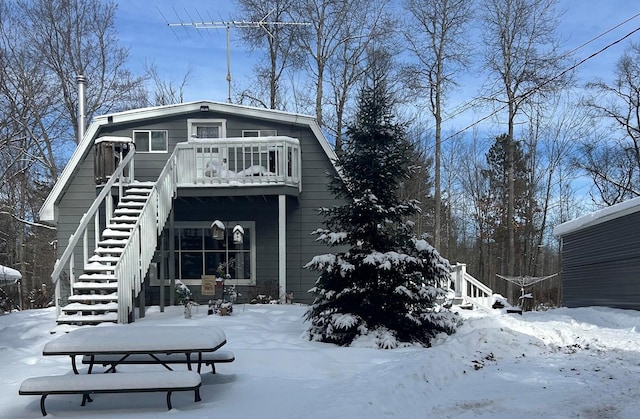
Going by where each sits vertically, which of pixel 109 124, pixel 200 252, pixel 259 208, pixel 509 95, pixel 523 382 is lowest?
pixel 523 382

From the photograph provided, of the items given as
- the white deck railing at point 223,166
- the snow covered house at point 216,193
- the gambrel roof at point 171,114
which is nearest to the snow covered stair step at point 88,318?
the white deck railing at point 223,166

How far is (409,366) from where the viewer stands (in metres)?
6.91

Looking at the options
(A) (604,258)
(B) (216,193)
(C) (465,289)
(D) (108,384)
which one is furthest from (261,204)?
(D) (108,384)

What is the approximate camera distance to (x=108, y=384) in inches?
201

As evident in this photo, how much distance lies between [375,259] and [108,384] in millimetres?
4978

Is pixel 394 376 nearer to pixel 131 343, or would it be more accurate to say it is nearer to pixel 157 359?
pixel 157 359

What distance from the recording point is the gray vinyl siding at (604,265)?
1251cm

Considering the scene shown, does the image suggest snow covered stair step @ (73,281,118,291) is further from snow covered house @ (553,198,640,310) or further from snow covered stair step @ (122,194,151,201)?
snow covered house @ (553,198,640,310)

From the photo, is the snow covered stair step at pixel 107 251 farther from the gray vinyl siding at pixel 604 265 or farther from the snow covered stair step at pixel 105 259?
the gray vinyl siding at pixel 604 265

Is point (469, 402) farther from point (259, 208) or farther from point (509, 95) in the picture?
point (509, 95)

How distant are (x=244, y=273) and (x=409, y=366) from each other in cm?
885

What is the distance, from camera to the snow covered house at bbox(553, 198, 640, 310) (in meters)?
12.5

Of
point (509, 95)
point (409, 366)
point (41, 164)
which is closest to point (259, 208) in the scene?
point (409, 366)

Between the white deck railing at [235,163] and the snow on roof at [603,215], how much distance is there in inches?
305
